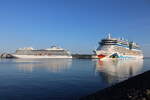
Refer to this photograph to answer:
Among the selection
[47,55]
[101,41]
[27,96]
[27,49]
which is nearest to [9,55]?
[27,49]

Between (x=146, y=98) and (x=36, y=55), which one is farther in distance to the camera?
(x=36, y=55)

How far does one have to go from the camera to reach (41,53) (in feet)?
477

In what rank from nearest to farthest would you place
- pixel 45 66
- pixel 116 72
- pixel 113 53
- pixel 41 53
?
1. pixel 116 72
2. pixel 45 66
3. pixel 113 53
4. pixel 41 53

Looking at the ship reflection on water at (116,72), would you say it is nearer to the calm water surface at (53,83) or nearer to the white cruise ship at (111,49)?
the calm water surface at (53,83)

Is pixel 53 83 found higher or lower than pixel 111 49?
lower

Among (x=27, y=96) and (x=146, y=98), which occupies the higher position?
(x=146, y=98)

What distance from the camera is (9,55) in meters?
158

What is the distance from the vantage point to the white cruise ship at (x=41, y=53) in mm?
144000

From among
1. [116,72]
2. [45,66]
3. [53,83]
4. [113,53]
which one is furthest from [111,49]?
[53,83]

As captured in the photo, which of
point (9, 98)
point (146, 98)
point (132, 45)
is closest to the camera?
point (146, 98)

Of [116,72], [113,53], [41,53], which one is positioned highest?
[41,53]

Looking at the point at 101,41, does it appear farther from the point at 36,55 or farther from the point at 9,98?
the point at 9,98

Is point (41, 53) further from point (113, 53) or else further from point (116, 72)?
point (116, 72)

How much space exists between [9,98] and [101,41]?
80.3 metres
